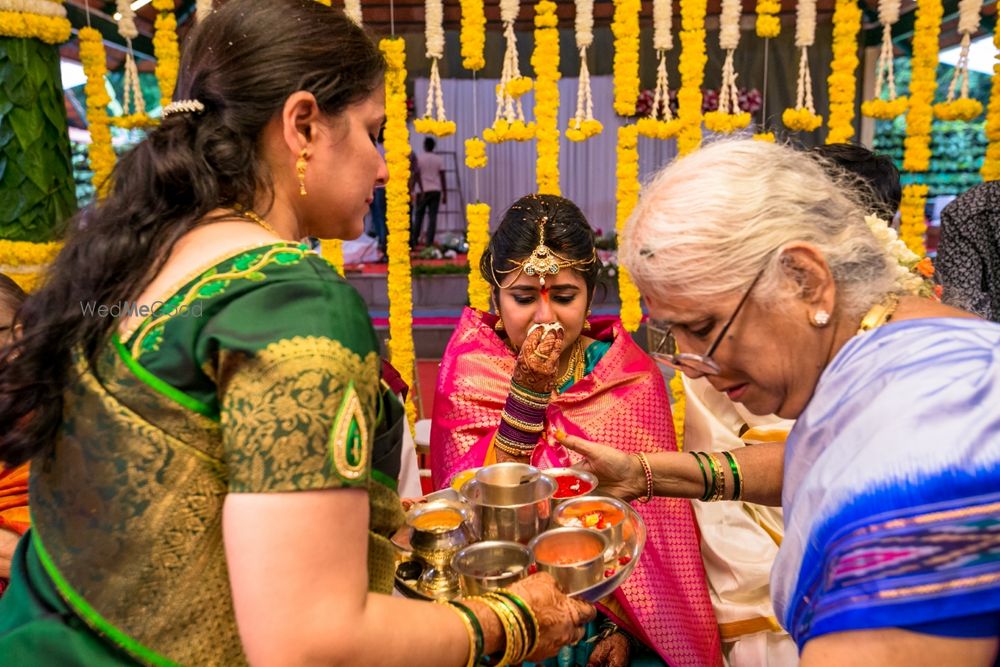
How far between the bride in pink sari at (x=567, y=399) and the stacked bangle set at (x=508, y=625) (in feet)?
3.39

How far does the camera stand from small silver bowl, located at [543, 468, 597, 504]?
178 cm

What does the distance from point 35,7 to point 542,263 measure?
7.15 ft

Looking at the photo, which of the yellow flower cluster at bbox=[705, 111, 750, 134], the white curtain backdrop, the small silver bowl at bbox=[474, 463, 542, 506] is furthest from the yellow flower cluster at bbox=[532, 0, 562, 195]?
the white curtain backdrop

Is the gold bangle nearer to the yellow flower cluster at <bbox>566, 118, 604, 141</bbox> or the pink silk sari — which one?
the pink silk sari

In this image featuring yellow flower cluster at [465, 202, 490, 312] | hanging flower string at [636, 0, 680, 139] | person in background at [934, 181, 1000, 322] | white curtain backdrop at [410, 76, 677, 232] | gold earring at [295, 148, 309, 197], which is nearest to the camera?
gold earring at [295, 148, 309, 197]

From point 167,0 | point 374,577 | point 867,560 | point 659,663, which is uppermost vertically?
point 167,0

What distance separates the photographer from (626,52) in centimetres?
A: 357

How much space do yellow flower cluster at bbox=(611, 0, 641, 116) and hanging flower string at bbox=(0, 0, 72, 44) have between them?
2.34m

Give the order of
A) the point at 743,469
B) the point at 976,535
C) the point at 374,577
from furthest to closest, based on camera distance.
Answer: the point at 743,469, the point at 374,577, the point at 976,535

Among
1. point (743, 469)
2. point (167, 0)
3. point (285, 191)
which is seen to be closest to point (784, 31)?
point (167, 0)

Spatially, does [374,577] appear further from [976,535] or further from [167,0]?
[167,0]

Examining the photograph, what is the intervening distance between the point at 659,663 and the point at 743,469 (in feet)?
2.42

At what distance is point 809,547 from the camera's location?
1038 mm

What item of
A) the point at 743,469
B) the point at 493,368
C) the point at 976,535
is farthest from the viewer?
the point at 493,368
